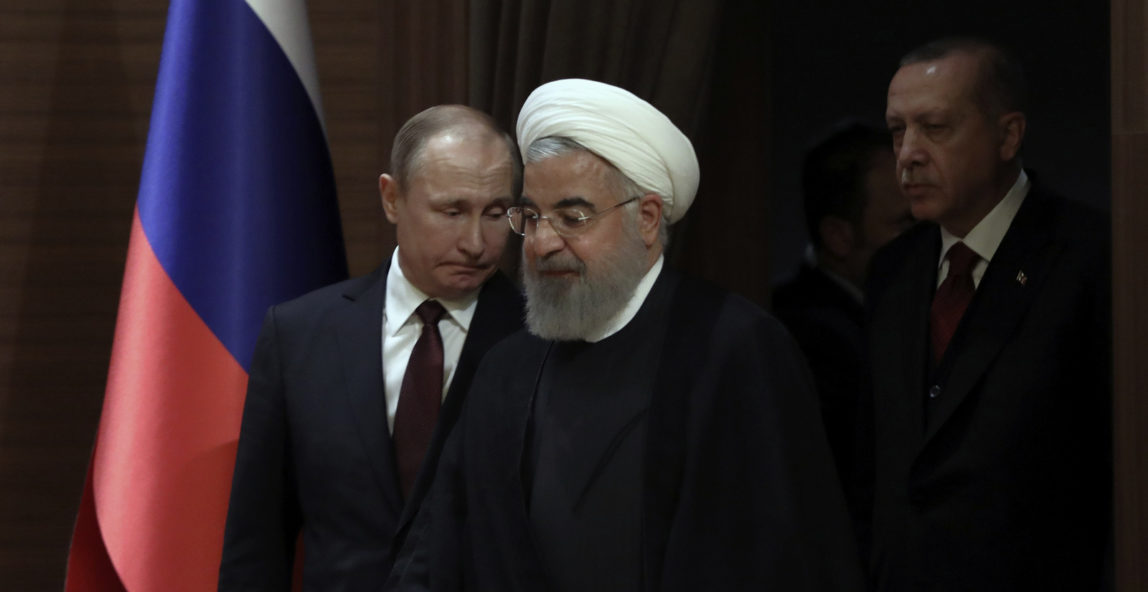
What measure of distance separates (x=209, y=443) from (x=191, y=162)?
644 mm

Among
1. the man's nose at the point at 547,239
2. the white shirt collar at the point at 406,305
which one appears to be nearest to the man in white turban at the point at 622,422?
the man's nose at the point at 547,239

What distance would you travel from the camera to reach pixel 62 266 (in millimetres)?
3717

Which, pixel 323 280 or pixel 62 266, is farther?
pixel 62 266

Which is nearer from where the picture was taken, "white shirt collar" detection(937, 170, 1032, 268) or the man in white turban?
the man in white turban

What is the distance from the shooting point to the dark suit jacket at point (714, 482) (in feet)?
6.86

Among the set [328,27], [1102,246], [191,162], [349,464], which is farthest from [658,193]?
[328,27]

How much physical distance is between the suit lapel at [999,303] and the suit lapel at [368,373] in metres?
1.08

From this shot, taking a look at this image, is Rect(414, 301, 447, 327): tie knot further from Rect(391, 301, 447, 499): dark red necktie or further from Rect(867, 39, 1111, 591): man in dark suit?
Rect(867, 39, 1111, 591): man in dark suit

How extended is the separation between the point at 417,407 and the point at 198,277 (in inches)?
30.0

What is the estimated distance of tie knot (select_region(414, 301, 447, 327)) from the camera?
8.71ft

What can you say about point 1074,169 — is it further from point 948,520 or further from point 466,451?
point 466,451

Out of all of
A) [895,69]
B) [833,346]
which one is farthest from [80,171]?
[895,69]

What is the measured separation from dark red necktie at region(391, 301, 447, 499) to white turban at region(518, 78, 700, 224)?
47 cm

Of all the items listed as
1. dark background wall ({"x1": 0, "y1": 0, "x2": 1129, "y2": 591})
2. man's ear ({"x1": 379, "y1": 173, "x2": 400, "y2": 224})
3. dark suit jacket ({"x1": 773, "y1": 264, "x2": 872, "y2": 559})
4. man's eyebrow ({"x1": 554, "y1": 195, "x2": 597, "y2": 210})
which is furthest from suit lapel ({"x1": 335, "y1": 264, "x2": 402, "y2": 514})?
dark suit jacket ({"x1": 773, "y1": 264, "x2": 872, "y2": 559})
